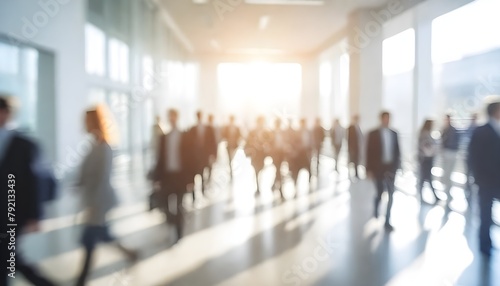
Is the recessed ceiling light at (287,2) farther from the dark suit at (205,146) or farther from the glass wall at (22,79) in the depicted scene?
the glass wall at (22,79)

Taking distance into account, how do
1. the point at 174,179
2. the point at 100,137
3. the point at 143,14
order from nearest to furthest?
the point at 100,137 < the point at 174,179 < the point at 143,14

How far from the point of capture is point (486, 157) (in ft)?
13.9

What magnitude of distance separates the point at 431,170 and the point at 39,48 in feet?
19.8

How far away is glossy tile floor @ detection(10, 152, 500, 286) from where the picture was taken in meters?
3.67

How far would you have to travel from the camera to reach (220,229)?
216 inches

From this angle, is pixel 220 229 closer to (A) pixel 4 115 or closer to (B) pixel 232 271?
(B) pixel 232 271

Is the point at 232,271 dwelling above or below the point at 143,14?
below

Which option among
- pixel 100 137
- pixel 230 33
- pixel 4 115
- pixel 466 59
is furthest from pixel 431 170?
pixel 230 33

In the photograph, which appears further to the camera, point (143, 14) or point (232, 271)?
point (143, 14)

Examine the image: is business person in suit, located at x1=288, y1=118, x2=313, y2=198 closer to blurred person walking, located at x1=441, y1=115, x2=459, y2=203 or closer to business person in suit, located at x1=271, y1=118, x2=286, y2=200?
business person in suit, located at x1=271, y1=118, x2=286, y2=200

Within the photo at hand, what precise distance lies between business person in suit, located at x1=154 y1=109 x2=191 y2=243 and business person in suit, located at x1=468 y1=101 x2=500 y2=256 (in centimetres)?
288

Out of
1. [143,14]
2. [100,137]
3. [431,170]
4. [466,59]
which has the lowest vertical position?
[431,170]

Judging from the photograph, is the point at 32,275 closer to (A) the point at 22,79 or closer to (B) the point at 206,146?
(B) the point at 206,146

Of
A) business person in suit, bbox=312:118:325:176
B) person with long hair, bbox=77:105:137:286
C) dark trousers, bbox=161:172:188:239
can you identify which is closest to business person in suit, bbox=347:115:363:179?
business person in suit, bbox=312:118:325:176
